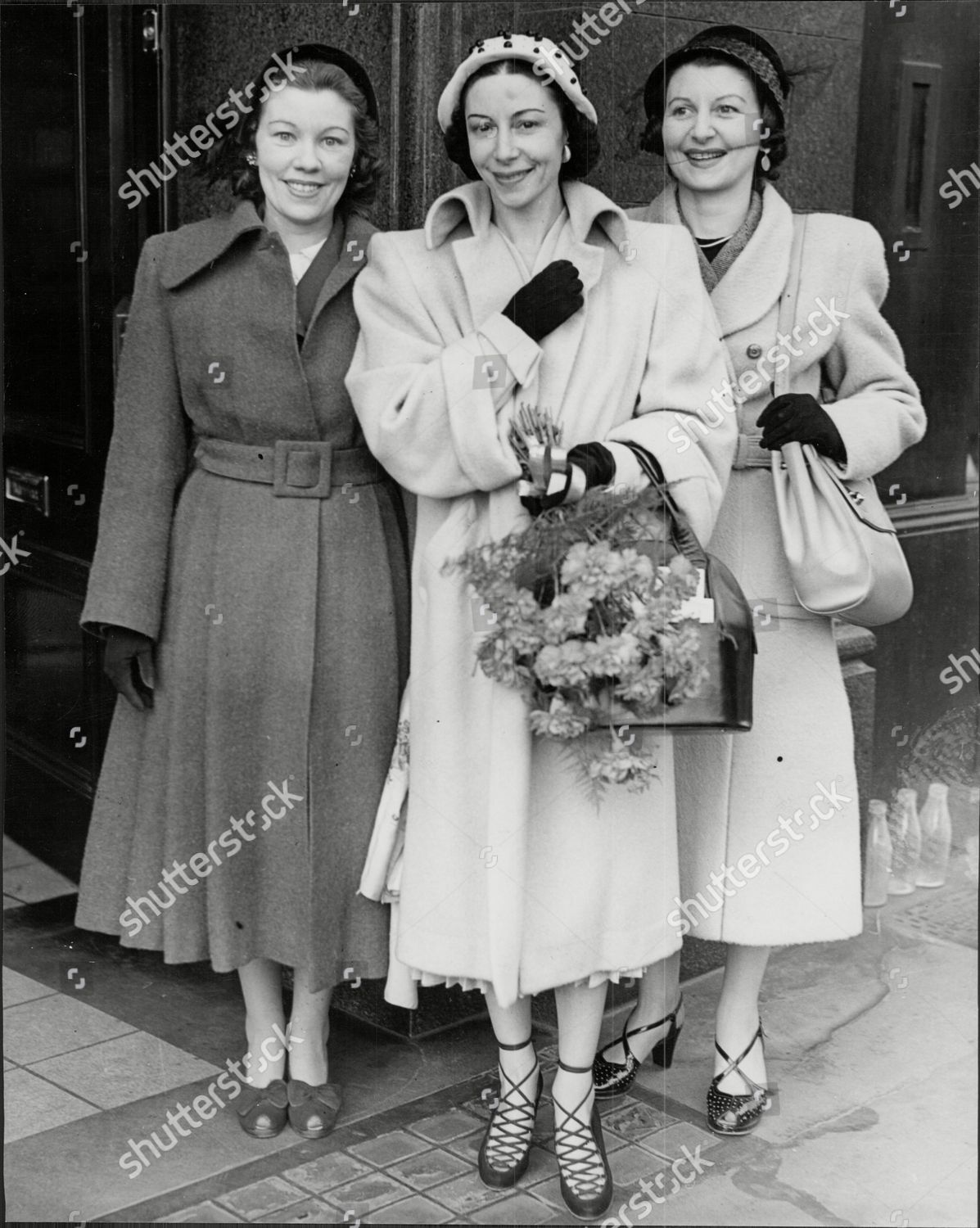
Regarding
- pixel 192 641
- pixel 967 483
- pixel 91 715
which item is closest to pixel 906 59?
pixel 967 483

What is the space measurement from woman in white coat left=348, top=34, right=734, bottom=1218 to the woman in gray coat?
0.16m

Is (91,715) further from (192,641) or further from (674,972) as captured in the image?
(674,972)

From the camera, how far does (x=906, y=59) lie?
4.19m

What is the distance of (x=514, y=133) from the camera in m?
3.46

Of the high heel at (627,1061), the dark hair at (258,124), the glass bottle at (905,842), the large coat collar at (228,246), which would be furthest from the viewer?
the glass bottle at (905,842)

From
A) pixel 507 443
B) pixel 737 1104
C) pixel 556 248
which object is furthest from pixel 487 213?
pixel 737 1104

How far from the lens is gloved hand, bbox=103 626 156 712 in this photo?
12.6ft

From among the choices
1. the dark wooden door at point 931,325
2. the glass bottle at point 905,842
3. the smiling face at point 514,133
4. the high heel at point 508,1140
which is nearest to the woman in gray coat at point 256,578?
the smiling face at point 514,133

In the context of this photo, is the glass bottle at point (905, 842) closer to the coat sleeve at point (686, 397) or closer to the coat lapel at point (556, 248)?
the coat sleeve at point (686, 397)

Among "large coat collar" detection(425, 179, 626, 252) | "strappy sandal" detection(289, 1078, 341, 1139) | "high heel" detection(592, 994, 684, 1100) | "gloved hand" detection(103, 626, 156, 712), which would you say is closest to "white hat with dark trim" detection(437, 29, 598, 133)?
"large coat collar" detection(425, 179, 626, 252)

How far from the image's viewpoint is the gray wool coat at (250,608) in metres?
3.74

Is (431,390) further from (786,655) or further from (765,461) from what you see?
(786,655)

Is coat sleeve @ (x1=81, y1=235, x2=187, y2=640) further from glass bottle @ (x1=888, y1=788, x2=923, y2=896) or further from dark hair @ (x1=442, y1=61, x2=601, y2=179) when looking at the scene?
glass bottle @ (x1=888, y1=788, x2=923, y2=896)

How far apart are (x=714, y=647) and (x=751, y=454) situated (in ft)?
2.05
